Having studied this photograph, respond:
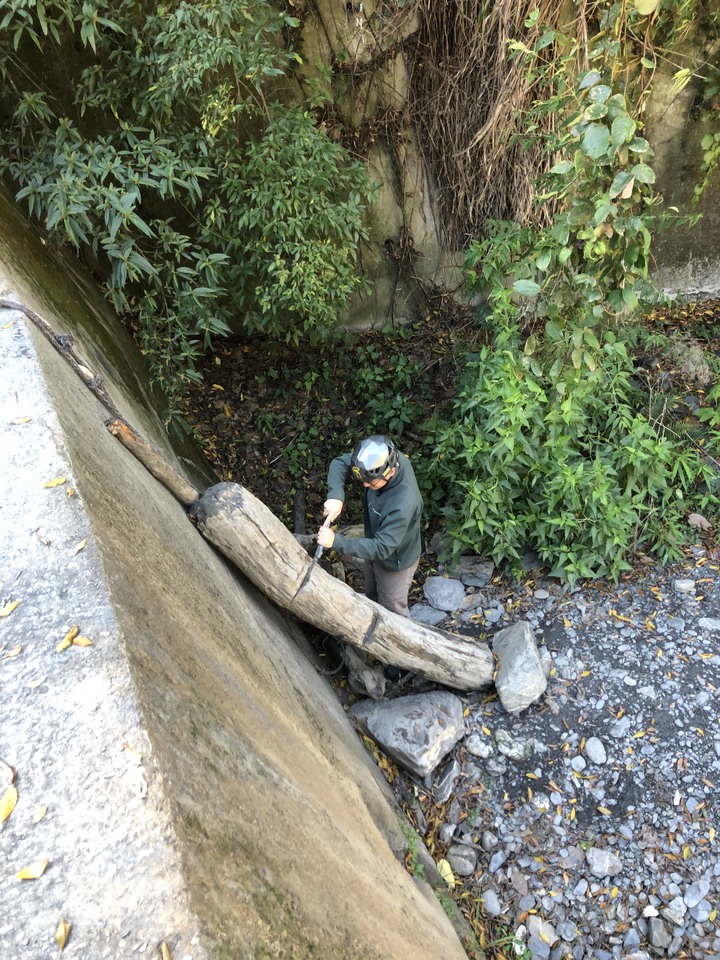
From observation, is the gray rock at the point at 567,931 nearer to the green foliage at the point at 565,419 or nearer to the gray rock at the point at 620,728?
the gray rock at the point at 620,728

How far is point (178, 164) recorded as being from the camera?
3.18 meters

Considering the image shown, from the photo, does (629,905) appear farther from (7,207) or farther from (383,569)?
(7,207)

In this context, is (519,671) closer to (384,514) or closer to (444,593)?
(444,593)

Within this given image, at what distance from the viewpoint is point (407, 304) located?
18.7 ft

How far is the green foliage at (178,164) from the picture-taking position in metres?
2.96

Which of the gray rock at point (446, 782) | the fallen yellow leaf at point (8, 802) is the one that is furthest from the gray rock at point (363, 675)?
the fallen yellow leaf at point (8, 802)

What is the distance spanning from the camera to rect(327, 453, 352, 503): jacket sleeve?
11.9 feet

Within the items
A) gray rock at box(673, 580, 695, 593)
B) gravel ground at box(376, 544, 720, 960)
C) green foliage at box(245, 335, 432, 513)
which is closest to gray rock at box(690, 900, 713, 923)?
gravel ground at box(376, 544, 720, 960)

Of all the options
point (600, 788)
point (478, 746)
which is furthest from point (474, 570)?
point (600, 788)

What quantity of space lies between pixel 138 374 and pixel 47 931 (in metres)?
3.33

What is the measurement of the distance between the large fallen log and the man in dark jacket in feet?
0.79

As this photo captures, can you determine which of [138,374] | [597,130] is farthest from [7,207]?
[597,130]

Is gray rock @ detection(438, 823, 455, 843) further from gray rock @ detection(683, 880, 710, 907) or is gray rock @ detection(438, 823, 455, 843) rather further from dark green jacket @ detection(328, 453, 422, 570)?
dark green jacket @ detection(328, 453, 422, 570)

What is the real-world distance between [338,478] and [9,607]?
2.40 m
